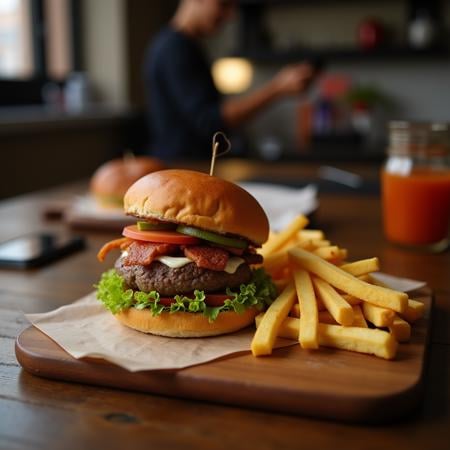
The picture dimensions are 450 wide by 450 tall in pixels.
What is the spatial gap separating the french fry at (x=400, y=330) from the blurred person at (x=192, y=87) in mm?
2758

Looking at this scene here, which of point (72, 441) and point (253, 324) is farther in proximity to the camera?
point (253, 324)

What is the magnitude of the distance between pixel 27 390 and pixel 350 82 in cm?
566

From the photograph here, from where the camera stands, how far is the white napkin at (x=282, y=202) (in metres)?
1.84

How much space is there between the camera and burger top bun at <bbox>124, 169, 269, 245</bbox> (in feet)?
3.24

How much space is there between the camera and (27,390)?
2.78 feet

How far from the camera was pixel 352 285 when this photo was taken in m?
0.98

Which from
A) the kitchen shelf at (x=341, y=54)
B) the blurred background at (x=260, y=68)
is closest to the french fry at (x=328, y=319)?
the blurred background at (x=260, y=68)

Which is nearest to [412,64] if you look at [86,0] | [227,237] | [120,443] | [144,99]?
[144,99]

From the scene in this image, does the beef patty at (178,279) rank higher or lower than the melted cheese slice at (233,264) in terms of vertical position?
lower

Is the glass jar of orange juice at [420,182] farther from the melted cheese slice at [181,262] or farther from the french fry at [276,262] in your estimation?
the melted cheese slice at [181,262]

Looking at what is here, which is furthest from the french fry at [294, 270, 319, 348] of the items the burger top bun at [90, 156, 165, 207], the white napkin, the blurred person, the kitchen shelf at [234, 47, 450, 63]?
the kitchen shelf at [234, 47, 450, 63]

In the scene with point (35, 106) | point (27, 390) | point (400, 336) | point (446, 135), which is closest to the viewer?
point (27, 390)

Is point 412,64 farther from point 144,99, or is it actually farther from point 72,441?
point 72,441

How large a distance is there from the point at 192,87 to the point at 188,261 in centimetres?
278
